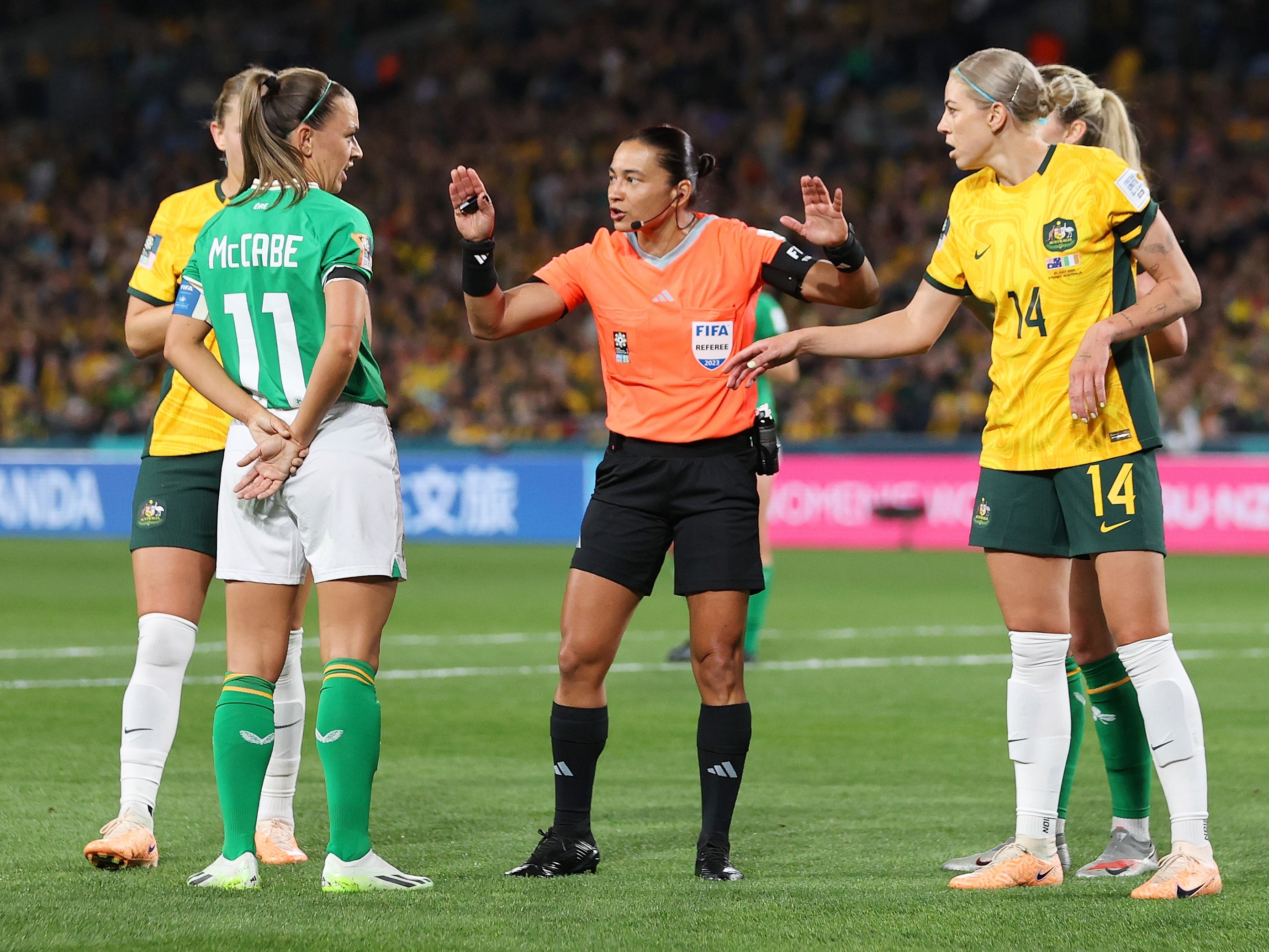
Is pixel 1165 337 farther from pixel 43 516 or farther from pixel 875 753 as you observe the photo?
pixel 43 516

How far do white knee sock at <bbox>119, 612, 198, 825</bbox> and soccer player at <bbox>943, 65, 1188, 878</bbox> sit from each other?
94.2 inches

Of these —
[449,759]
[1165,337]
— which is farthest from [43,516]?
[1165,337]

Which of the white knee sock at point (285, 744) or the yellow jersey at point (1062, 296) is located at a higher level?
the yellow jersey at point (1062, 296)

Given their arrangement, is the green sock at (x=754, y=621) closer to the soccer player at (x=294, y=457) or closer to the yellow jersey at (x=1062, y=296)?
the yellow jersey at (x=1062, y=296)

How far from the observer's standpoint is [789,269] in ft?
16.9

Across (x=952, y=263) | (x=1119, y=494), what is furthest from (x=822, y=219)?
(x=1119, y=494)

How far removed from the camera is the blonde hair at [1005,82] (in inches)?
189

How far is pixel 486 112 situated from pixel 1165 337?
25.6 m

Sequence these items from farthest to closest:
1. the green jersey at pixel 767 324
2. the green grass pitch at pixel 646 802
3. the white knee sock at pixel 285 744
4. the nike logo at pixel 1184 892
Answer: the green jersey at pixel 767 324
the white knee sock at pixel 285 744
the nike logo at pixel 1184 892
the green grass pitch at pixel 646 802

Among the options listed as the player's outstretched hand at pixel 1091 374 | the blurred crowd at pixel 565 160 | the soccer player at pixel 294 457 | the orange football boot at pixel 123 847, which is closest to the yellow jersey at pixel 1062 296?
the player's outstretched hand at pixel 1091 374

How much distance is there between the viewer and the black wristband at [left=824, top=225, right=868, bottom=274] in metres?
5.01

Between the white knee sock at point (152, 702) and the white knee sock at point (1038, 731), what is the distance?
2.44 m

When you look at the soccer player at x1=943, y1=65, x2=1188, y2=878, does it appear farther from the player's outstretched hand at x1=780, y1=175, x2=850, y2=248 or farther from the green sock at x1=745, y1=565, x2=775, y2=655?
the green sock at x1=745, y1=565, x2=775, y2=655

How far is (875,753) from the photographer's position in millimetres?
7391
